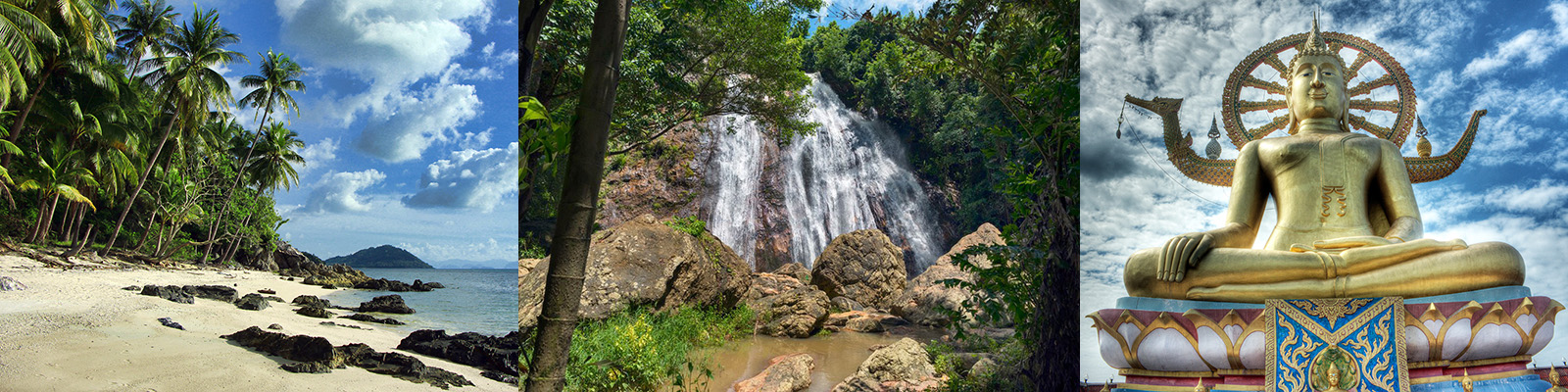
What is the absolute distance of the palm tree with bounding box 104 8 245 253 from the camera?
13.2 ft

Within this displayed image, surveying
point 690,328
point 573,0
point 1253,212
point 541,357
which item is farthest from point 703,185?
point 541,357

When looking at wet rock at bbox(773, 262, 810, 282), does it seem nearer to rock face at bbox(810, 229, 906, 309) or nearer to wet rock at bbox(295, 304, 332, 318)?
rock face at bbox(810, 229, 906, 309)

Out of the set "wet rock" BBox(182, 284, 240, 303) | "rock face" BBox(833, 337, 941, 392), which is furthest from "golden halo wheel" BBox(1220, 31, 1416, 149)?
"wet rock" BBox(182, 284, 240, 303)

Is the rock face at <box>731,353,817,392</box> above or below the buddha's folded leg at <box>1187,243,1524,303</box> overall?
below

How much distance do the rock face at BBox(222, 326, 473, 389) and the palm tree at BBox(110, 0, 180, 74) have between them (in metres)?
1.62

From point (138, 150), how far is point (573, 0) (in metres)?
2.49

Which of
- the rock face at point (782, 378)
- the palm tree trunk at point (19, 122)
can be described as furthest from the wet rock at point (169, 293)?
the rock face at point (782, 378)

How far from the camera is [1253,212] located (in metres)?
3.12

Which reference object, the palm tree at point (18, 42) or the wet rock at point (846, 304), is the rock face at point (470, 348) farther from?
the wet rock at point (846, 304)

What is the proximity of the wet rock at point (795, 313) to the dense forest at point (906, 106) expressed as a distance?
0.37 meters

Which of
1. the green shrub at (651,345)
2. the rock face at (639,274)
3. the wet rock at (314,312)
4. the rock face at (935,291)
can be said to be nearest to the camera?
the green shrub at (651,345)

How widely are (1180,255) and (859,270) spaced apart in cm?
447

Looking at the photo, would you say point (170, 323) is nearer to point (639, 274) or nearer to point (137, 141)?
point (137, 141)

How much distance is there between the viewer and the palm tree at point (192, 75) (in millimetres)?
4023
